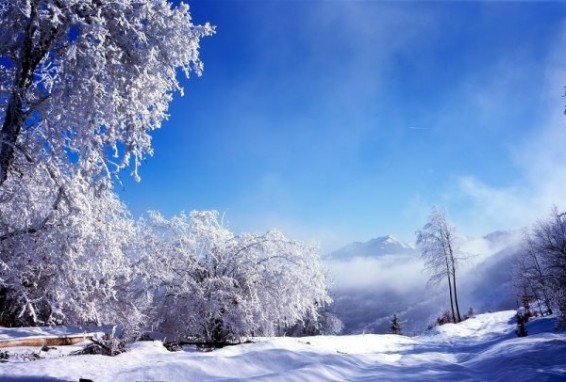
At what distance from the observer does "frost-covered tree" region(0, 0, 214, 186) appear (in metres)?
6.38

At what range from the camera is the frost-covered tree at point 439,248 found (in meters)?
32.8

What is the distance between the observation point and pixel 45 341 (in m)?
7.79

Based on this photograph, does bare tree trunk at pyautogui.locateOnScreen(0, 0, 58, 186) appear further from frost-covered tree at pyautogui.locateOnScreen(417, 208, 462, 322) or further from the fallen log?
frost-covered tree at pyautogui.locateOnScreen(417, 208, 462, 322)

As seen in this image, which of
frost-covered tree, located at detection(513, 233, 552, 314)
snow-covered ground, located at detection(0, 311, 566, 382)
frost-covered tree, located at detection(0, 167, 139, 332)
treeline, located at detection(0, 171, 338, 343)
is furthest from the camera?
frost-covered tree, located at detection(513, 233, 552, 314)

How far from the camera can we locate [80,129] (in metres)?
6.41

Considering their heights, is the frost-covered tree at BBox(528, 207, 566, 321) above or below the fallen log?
above

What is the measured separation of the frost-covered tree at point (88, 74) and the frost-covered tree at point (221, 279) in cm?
721

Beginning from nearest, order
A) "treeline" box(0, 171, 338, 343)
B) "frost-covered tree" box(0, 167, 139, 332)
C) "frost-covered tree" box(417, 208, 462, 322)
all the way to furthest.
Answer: "frost-covered tree" box(0, 167, 139, 332) < "treeline" box(0, 171, 338, 343) < "frost-covered tree" box(417, 208, 462, 322)

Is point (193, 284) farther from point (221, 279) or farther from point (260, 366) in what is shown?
point (260, 366)

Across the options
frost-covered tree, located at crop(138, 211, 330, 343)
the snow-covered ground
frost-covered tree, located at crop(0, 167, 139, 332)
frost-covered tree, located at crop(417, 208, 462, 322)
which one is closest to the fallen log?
the snow-covered ground

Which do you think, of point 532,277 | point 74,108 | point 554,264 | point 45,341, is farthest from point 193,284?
point 532,277

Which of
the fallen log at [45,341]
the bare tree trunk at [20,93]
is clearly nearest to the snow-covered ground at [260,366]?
the fallen log at [45,341]

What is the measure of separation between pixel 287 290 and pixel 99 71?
37.6ft

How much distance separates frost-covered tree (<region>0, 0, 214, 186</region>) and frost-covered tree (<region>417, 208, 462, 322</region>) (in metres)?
30.8
